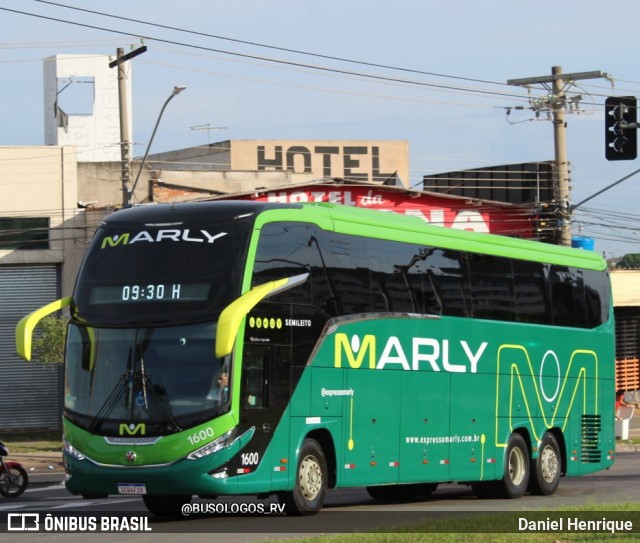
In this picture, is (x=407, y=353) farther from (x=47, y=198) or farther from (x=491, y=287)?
(x=47, y=198)

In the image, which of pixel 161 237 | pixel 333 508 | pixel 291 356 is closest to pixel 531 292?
pixel 333 508

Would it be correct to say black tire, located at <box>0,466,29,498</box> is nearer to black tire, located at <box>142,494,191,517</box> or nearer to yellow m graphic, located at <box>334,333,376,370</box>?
black tire, located at <box>142,494,191,517</box>

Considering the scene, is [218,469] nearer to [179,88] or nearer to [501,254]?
[501,254]

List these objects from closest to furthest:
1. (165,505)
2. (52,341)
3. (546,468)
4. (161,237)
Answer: (161,237), (165,505), (546,468), (52,341)

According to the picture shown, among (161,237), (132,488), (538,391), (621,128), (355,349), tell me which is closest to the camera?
(132,488)

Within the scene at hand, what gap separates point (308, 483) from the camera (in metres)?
17.0

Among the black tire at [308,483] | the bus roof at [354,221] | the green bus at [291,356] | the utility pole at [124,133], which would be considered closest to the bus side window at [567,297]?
the bus roof at [354,221]

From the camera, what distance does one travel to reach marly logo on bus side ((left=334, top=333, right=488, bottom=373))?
58.7 ft

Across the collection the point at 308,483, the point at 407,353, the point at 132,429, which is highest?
the point at 407,353

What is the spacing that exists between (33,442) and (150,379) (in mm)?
25326

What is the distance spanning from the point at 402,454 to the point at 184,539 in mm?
5478

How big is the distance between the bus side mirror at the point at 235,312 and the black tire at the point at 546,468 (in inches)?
322

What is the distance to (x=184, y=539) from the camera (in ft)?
47.0

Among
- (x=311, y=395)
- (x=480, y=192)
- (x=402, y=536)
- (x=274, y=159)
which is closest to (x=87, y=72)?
(x=274, y=159)
